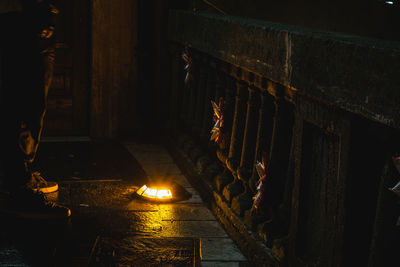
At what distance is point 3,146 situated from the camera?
454 cm

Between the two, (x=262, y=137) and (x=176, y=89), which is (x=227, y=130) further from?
(x=176, y=89)

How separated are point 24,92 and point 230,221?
5.65ft

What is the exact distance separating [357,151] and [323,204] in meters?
0.45

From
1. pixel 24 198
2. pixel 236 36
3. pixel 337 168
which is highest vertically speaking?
pixel 236 36

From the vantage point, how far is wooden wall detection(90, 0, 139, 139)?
733cm

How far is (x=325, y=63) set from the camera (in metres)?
2.99

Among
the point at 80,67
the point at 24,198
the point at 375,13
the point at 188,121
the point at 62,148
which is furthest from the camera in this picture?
the point at 375,13

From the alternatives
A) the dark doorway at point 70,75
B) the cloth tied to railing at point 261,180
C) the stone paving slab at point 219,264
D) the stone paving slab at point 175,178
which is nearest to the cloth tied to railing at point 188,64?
the stone paving slab at point 175,178

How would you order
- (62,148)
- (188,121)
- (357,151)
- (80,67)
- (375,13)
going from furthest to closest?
(375,13), (80,67), (62,148), (188,121), (357,151)

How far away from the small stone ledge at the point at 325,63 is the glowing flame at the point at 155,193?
49.7 inches

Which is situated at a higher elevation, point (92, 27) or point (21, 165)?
point (92, 27)

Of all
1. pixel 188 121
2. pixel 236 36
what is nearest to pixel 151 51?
pixel 188 121

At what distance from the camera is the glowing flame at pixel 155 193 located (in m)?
5.27

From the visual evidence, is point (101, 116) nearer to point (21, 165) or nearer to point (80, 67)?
point (80, 67)
